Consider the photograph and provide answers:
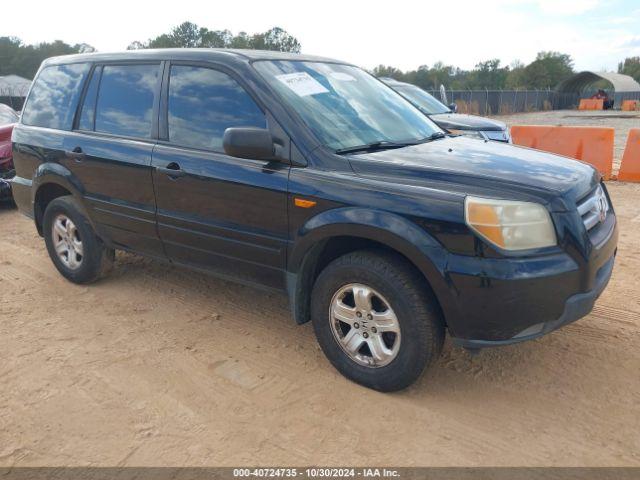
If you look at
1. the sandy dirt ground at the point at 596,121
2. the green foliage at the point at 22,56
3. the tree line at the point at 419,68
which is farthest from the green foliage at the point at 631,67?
the green foliage at the point at 22,56

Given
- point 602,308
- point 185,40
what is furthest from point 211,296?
point 185,40

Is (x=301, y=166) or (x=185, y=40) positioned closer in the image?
(x=301, y=166)

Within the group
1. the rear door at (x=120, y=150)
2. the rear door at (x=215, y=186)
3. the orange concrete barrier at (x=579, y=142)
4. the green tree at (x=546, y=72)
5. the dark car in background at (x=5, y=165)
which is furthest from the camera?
the green tree at (x=546, y=72)

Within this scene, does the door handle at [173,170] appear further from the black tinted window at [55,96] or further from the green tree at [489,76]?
the green tree at [489,76]

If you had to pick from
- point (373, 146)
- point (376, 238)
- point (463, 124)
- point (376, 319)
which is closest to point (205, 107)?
point (373, 146)

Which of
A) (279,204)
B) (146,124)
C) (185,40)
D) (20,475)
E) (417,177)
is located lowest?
(20,475)

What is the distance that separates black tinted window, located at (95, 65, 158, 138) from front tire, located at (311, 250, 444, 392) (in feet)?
6.13

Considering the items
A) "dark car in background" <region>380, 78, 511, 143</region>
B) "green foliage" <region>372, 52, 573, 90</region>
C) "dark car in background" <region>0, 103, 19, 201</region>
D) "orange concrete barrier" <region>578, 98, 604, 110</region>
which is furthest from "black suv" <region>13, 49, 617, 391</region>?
"green foliage" <region>372, 52, 573, 90</region>

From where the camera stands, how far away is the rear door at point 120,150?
3859 mm

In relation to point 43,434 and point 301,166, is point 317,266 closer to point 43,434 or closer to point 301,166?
point 301,166

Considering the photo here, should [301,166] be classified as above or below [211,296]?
above

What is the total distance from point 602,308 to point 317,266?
7.30 feet

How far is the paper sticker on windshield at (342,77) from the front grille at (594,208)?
179cm

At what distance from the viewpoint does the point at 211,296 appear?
4426mm
